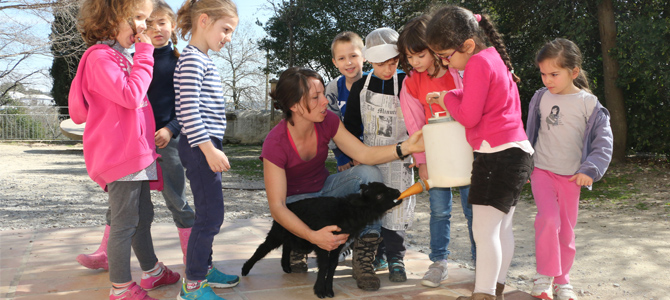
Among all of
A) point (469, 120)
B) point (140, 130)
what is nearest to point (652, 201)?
point (469, 120)

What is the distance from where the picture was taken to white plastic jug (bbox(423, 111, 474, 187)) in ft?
7.91

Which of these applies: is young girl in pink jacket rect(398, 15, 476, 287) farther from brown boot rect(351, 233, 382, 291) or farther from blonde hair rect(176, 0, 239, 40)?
blonde hair rect(176, 0, 239, 40)

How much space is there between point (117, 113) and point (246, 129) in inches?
567

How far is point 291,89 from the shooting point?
2.77 metres

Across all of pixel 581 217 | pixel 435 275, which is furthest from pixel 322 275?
pixel 581 217

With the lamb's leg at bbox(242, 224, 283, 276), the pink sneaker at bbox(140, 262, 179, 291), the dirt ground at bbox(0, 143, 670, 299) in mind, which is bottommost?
the dirt ground at bbox(0, 143, 670, 299)

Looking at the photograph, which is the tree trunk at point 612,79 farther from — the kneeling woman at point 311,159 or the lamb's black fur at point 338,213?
the lamb's black fur at point 338,213

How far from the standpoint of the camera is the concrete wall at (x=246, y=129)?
16641mm

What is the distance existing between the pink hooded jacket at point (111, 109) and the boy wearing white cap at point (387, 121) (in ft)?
4.23

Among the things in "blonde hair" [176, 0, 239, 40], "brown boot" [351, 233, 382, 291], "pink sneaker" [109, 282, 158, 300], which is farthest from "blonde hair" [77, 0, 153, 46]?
"brown boot" [351, 233, 382, 291]

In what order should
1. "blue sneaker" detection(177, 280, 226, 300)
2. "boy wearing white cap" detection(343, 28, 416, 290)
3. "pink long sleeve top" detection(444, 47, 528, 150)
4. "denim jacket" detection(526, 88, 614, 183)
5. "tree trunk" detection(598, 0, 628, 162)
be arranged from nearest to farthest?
"pink long sleeve top" detection(444, 47, 528, 150)
"blue sneaker" detection(177, 280, 226, 300)
"denim jacket" detection(526, 88, 614, 183)
"boy wearing white cap" detection(343, 28, 416, 290)
"tree trunk" detection(598, 0, 628, 162)

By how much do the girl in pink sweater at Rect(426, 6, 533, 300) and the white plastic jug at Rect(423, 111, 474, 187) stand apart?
49 mm

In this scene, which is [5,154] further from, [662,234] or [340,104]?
[662,234]

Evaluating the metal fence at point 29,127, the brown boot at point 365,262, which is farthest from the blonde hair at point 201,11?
the metal fence at point 29,127
